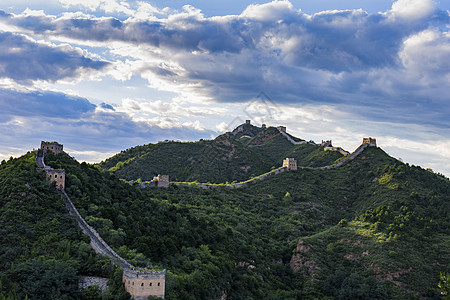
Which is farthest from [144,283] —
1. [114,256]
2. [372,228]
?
[372,228]

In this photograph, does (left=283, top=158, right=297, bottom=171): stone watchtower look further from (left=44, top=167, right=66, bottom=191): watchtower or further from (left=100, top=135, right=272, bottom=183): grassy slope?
(left=44, top=167, right=66, bottom=191): watchtower

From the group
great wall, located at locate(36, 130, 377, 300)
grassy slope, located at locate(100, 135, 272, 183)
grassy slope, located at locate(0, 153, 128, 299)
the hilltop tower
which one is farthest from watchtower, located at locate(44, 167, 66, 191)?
grassy slope, located at locate(100, 135, 272, 183)

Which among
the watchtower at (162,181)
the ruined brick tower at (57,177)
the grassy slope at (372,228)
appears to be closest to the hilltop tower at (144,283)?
the ruined brick tower at (57,177)

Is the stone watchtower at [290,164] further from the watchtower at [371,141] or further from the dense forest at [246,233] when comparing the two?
the watchtower at [371,141]

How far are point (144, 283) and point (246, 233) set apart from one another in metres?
42.1

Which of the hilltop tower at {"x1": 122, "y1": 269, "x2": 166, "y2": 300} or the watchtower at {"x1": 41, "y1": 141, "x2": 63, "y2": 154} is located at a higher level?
the watchtower at {"x1": 41, "y1": 141, "x2": 63, "y2": 154}

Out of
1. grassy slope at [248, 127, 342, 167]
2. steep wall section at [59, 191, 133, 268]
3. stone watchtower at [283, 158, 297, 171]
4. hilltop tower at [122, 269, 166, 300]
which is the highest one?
grassy slope at [248, 127, 342, 167]

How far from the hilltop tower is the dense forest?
0.95 metres

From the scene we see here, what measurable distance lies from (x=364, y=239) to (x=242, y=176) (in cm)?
4760

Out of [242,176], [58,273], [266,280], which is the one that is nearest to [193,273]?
[58,273]

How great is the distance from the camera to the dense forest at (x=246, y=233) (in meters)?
38.8

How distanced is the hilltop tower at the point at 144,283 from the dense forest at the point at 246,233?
952mm

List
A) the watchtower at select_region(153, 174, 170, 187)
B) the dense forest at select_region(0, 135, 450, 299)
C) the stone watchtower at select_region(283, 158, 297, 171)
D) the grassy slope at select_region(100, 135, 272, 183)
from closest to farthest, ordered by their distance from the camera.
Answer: the dense forest at select_region(0, 135, 450, 299) → the watchtower at select_region(153, 174, 170, 187) → the stone watchtower at select_region(283, 158, 297, 171) → the grassy slope at select_region(100, 135, 272, 183)

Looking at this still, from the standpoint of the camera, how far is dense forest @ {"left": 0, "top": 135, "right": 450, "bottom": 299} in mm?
38844
